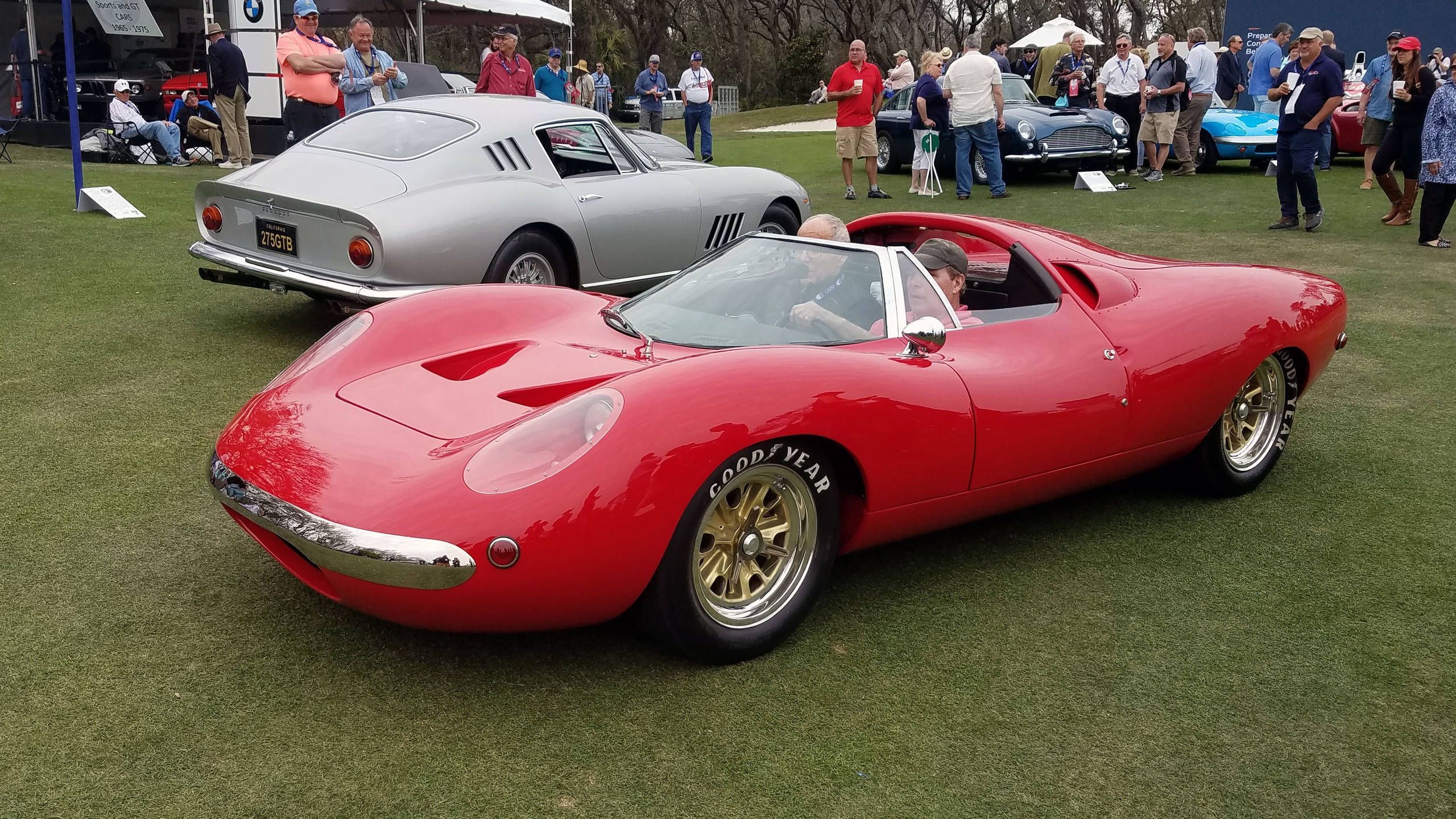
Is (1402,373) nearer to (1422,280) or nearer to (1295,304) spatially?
(1295,304)

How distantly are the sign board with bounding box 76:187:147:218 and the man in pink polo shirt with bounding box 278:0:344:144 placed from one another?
1.52 meters

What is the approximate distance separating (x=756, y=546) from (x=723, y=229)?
5.06 meters

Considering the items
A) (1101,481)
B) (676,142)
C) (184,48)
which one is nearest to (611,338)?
(1101,481)

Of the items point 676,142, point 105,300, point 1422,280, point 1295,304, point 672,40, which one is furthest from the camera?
point 672,40

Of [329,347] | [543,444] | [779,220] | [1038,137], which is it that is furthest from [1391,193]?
[543,444]

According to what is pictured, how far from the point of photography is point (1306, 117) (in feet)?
33.5

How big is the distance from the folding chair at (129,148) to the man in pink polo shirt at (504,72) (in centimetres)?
499

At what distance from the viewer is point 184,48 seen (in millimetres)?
18859

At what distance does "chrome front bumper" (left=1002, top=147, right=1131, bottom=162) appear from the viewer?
14164 mm

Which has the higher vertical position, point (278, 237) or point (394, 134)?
point (394, 134)

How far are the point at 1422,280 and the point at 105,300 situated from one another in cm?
907

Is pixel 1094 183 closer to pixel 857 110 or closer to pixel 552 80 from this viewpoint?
pixel 857 110

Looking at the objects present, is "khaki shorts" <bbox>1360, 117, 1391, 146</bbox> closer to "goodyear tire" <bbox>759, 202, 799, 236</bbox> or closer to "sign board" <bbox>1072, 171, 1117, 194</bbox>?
"sign board" <bbox>1072, 171, 1117, 194</bbox>

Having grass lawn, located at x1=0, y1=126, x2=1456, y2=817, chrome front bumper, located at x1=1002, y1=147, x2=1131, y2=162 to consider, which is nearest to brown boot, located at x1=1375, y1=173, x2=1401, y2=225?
chrome front bumper, located at x1=1002, y1=147, x2=1131, y2=162
